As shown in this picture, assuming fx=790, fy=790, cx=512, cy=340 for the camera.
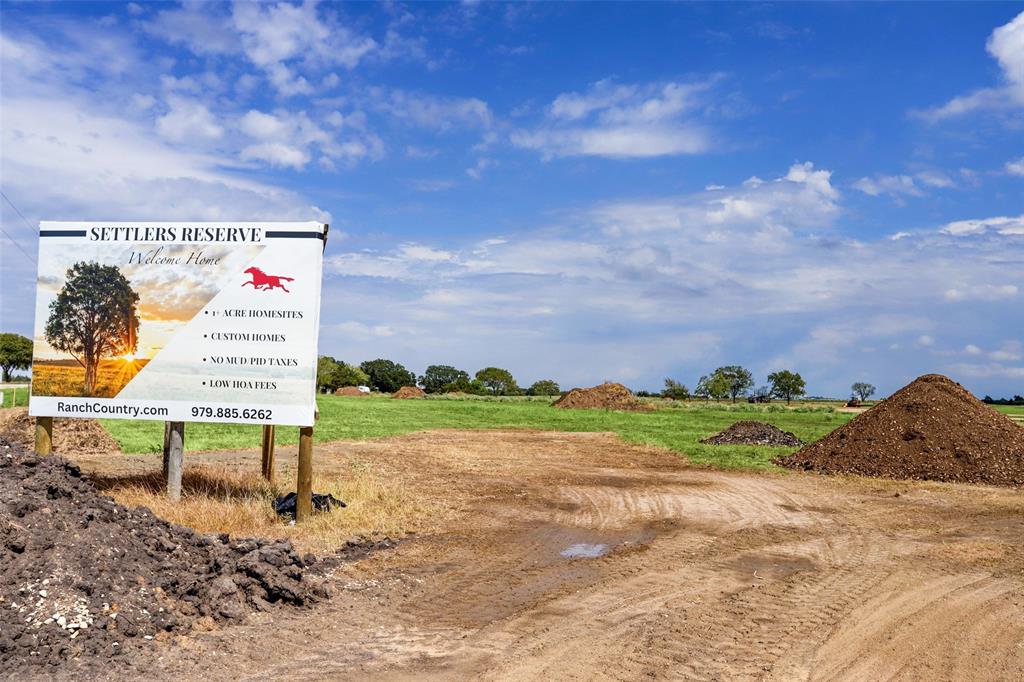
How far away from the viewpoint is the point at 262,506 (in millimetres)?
10664

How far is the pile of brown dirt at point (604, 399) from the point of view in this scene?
2392 inches

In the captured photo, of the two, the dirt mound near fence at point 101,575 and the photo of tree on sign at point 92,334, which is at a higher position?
the photo of tree on sign at point 92,334

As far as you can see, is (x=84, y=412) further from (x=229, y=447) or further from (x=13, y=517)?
(x=229, y=447)

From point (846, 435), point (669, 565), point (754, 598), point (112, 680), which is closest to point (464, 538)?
point (669, 565)

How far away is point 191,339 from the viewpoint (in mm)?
11273

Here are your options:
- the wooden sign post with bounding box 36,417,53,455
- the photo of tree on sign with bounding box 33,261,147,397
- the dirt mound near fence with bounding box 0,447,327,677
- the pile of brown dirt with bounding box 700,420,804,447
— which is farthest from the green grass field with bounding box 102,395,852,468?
the dirt mound near fence with bounding box 0,447,327,677

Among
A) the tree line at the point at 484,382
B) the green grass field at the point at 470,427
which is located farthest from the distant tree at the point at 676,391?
the green grass field at the point at 470,427

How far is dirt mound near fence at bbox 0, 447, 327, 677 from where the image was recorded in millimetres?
5887

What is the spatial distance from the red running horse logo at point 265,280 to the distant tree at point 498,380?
97831 millimetres

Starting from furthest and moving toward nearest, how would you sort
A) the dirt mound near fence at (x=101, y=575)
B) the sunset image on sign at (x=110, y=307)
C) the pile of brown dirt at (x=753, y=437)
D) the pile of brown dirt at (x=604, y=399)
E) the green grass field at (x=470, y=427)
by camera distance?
the pile of brown dirt at (x=604, y=399)
the pile of brown dirt at (x=753, y=437)
the green grass field at (x=470, y=427)
the sunset image on sign at (x=110, y=307)
the dirt mound near fence at (x=101, y=575)

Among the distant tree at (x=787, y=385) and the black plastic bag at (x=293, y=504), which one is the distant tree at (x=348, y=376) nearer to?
the distant tree at (x=787, y=385)

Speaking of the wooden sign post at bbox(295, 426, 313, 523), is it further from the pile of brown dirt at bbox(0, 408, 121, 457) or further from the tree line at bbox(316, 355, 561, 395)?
the tree line at bbox(316, 355, 561, 395)

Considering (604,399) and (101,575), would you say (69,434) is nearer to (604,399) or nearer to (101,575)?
(101,575)

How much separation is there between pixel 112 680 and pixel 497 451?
18184 mm
